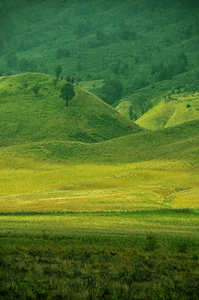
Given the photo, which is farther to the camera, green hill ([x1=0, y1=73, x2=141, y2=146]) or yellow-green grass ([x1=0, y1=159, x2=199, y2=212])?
green hill ([x1=0, y1=73, x2=141, y2=146])

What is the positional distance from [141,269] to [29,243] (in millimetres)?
11711

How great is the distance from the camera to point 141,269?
64.9ft

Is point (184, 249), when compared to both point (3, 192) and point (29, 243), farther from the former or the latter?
point (3, 192)

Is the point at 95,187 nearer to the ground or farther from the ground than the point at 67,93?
nearer to the ground

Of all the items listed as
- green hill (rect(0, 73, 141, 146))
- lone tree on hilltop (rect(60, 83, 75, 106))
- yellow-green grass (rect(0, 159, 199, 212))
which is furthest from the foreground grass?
lone tree on hilltop (rect(60, 83, 75, 106))

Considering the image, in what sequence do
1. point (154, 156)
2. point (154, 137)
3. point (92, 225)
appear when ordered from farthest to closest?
1. point (154, 137)
2. point (154, 156)
3. point (92, 225)

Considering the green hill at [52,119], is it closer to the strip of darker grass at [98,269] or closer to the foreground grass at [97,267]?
the foreground grass at [97,267]

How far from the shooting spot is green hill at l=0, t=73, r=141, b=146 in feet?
536

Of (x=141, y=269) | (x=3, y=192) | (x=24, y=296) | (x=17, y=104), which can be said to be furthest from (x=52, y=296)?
(x=17, y=104)

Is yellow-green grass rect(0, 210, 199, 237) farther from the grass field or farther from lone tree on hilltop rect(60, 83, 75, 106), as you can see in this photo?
lone tree on hilltop rect(60, 83, 75, 106)

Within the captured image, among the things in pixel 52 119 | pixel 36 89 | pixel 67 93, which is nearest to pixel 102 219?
pixel 52 119

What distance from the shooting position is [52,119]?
6860 inches

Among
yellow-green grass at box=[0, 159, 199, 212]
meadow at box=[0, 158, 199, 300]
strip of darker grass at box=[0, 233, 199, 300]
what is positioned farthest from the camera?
yellow-green grass at box=[0, 159, 199, 212]

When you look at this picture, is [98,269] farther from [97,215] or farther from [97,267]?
[97,215]
